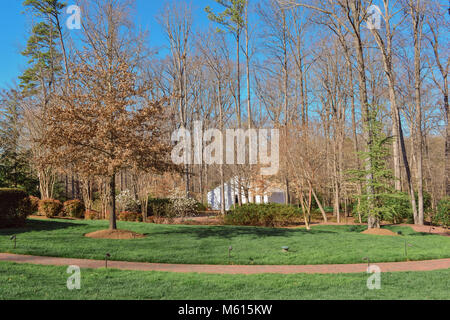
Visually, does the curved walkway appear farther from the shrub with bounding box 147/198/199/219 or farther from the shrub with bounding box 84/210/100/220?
the shrub with bounding box 147/198/199/219

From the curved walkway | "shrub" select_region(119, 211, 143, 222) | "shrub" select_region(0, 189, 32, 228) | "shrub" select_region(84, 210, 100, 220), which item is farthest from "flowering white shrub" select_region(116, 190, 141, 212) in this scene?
the curved walkway

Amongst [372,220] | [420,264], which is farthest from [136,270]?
[372,220]

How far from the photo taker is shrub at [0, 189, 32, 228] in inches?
488

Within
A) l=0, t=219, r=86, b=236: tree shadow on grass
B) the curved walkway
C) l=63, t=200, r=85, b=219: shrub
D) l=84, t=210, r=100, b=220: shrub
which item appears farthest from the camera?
l=84, t=210, r=100, b=220: shrub

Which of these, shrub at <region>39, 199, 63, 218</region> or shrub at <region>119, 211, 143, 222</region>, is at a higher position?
shrub at <region>39, 199, 63, 218</region>

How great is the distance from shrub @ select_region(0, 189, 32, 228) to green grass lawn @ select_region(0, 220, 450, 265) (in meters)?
0.61

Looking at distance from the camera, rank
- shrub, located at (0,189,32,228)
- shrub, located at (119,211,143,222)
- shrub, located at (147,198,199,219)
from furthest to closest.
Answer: shrub, located at (147,198,199,219) < shrub, located at (119,211,143,222) < shrub, located at (0,189,32,228)

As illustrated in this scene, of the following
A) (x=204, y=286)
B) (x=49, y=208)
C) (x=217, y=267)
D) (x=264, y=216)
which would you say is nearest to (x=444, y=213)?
(x=264, y=216)

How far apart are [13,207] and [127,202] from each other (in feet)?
34.9

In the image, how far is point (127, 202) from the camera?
23172mm

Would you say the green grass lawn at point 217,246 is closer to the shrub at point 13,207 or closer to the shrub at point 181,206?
the shrub at point 13,207

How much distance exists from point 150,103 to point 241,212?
420 inches

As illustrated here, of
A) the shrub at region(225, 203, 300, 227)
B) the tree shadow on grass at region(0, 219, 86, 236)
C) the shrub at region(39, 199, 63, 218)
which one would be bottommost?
the shrub at region(225, 203, 300, 227)

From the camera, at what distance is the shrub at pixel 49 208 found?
58.7 feet
